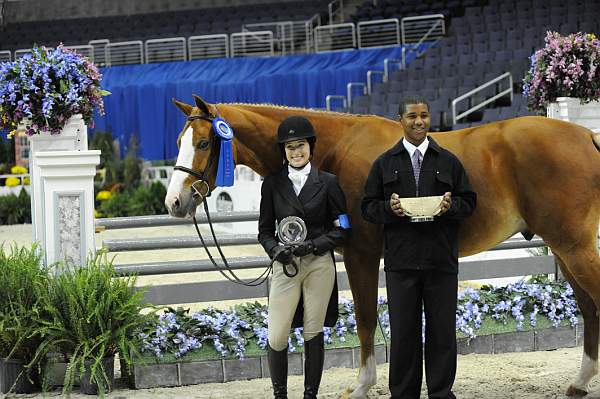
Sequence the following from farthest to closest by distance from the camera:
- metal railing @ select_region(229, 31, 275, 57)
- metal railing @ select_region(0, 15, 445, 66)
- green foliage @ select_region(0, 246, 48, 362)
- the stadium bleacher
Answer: metal railing @ select_region(229, 31, 275, 57), metal railing @ select_region(0, 15, 445, 66), the stadium bleacher, green foliage @ select_region(0, 246, 48, 362)

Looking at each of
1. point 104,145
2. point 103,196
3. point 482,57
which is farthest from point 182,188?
point 104,145

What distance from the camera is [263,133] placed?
198 inches

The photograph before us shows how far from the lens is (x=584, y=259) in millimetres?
4742

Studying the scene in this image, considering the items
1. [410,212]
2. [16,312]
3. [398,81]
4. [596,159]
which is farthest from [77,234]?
[398,81]

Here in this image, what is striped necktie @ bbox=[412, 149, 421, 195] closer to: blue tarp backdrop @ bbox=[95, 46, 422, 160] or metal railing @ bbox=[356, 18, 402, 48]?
blue tarp backdrop @ bbox=[95, 46, 422, 160]

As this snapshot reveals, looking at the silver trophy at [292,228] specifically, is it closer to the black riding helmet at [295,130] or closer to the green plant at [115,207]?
the black riding helmet at [295,130]

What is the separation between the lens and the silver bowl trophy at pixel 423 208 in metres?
4.39

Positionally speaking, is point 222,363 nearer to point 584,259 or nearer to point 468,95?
point 584,259

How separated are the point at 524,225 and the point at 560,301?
1.78 meters

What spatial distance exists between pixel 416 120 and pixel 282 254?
966mm

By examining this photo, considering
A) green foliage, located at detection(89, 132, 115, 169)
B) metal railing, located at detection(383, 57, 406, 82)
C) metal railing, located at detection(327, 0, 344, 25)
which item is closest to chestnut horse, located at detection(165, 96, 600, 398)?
metal railing, located at detection(383, 57, 406, 82)

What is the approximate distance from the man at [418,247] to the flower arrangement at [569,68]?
2.74 meters

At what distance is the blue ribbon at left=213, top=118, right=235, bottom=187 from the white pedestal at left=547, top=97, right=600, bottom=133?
10.6 feet

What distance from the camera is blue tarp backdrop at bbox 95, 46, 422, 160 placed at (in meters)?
20.8
